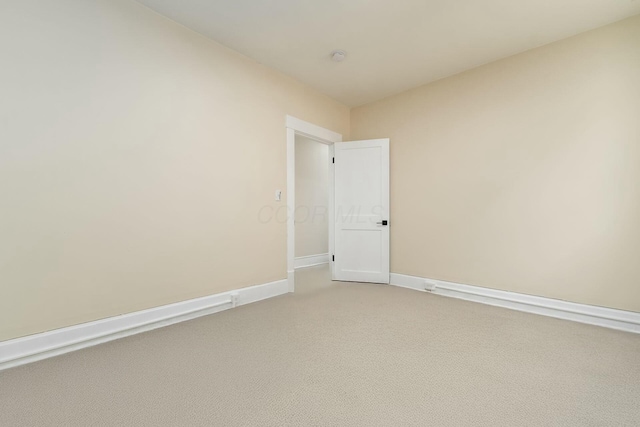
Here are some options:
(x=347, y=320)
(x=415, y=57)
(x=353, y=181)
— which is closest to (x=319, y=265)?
(x=353, y=181)

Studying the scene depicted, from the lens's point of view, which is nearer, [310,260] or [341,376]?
[341,376]

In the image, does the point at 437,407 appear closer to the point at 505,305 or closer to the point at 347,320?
the point at 347,320

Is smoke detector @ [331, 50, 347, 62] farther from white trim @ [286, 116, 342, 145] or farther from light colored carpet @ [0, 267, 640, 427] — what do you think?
light colored carpet @ [0, 267, 640, 427]

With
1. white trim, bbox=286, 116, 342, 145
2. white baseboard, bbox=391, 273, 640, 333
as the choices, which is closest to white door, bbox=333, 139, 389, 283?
white trim, bbox=286, 116, 342, 145

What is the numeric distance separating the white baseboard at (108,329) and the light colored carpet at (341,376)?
8cm

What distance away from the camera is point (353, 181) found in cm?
441

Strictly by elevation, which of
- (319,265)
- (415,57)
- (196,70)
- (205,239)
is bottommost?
(319,265)

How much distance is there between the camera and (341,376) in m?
1.79

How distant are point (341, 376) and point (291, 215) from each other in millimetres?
2283

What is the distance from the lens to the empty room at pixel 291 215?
1703 millimetres

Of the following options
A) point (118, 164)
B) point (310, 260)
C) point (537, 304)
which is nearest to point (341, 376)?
point (118, 164)

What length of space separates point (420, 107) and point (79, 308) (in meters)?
4.17

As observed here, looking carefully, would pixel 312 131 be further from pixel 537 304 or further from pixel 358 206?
pixel 537 304

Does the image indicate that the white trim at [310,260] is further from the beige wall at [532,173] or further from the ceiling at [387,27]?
the ceiling at [387,27]
